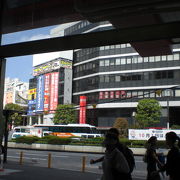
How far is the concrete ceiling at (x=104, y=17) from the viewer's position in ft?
12.6

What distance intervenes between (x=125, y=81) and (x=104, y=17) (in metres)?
46.3

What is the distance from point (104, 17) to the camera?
4570 millimetres

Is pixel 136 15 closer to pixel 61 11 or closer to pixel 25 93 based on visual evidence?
pixel 61 11

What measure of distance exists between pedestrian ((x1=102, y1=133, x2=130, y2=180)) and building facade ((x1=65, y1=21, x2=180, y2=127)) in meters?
41.3

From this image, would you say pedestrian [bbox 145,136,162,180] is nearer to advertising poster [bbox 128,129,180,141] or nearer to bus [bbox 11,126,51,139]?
advertising poster [bbox 128,129,180,141]

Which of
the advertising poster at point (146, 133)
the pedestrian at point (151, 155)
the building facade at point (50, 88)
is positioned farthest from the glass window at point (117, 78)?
the pedestrian at point (151, 155)

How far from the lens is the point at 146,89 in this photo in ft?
160

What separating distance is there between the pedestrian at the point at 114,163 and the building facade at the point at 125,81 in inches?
1627

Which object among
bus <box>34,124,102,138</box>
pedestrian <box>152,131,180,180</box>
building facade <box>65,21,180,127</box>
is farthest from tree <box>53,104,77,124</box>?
pedestrian <box>152,131,180,180</box>

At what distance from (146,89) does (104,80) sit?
26.6 feet

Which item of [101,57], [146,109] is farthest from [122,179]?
[101,57]

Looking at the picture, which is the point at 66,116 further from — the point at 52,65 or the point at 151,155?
the point at 151,155

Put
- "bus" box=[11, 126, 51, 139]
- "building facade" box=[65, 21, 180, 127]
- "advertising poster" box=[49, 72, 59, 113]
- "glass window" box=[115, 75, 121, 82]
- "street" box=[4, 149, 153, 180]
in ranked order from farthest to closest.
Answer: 1. "advertising poster" box=[49, 72, 59, 113]
2. "glass window" box=[115, 75, 121, 82]
3. "building facade" box=[65, 21, 180, 127]
4. "bus" box=[11, 126, 51, 139]
5. "street" box=[4, 149, 153, 180]

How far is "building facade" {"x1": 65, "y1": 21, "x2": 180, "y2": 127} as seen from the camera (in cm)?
4678
